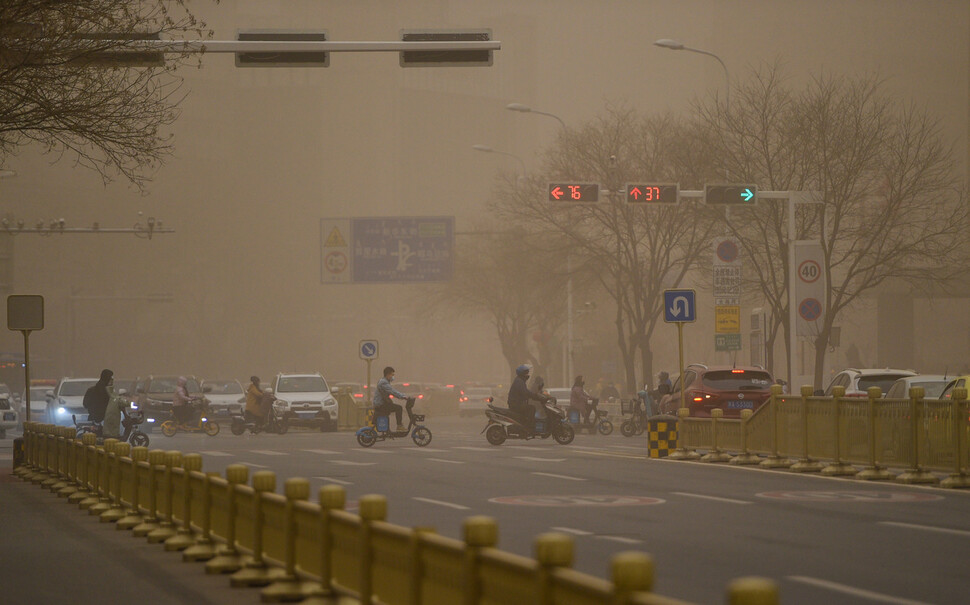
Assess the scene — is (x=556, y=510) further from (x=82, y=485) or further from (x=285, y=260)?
(x=285, y=260)

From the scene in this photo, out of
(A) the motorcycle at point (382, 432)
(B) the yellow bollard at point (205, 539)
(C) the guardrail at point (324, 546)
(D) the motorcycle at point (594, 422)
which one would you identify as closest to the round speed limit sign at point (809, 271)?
(A) the motorcycle at point (382, 432)

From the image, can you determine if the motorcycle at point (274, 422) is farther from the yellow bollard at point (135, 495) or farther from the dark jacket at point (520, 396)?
the yellow bollard at point (135, 495)

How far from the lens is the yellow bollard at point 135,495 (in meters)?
15.8

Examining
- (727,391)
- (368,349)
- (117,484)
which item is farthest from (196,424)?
(117,484)

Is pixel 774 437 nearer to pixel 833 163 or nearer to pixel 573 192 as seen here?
pixel 573 192

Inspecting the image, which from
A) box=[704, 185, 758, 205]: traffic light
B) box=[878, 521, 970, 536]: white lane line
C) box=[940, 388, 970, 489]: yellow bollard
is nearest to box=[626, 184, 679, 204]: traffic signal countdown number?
box=[704, 185, 758, 205]: traffic light

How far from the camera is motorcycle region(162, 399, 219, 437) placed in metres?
45.1

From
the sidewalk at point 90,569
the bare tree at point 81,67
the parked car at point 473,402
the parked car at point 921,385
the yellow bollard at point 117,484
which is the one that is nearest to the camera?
the sidewalk at point 90,569

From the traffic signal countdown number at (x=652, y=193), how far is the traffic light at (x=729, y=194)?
1.07 meters

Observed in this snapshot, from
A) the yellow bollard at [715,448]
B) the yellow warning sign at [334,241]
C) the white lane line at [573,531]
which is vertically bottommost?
the white lane line at [573,531]

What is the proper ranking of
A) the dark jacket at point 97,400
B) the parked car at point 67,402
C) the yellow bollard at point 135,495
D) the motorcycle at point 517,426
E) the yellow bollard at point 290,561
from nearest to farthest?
the yellow bollard at point 290,561
the yellow bollard at point 135,495
the dark jacket at point 97,400
the motorcycle at point 517,426
the parked car at point 67,402

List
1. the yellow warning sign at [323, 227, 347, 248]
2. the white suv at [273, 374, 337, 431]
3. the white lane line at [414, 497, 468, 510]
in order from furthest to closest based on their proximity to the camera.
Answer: the yellow warning sign at [323, 227, 347, 248], the white suv at [273, 374, 337, 431], the white lane line at [414, 497, 468, 510]

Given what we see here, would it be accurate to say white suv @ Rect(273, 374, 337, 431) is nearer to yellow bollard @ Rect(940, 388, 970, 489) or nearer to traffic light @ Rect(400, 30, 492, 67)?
traffic light @ Rect(400, 30, 492, 67)

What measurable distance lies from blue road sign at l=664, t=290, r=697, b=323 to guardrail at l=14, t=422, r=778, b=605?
1277 cm
